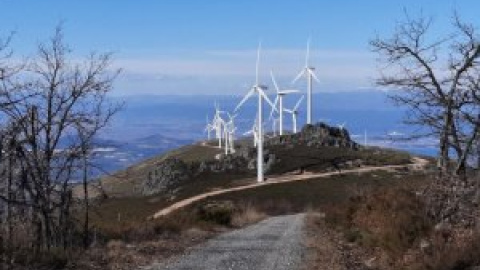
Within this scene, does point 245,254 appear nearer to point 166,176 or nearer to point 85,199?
point 85,199

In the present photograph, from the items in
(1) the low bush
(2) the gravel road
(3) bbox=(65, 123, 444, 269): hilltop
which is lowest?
(3) bbox=(65, 123, 444, 269): hilltop

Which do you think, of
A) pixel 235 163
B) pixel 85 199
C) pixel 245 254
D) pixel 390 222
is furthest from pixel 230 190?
pixel 390 222

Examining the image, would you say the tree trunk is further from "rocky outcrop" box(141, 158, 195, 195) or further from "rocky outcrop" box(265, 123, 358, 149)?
"rocky outcrop" box(265, 123, 358, 149)

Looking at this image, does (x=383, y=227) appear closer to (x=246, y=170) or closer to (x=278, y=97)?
(x=278, y=97)

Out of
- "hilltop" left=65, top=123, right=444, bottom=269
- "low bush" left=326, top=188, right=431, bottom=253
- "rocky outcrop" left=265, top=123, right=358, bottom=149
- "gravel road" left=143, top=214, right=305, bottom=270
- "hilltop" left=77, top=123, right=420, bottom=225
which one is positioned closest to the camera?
"gravel road" left=143, top=214, right=305, bottom=270

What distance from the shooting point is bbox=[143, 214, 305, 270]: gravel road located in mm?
18875

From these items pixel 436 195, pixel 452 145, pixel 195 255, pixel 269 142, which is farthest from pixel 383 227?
pixel 269 142

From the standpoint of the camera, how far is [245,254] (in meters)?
21.7

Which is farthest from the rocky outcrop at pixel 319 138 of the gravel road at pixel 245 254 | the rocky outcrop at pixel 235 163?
the gravel road at pixel 245 254

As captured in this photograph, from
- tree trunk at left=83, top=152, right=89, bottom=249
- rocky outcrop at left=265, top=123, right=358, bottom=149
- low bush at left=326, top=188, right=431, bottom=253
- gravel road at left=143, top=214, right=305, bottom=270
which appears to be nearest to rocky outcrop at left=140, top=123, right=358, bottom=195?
rocky outcrop at left=265, top=123, right=358, bottom=149

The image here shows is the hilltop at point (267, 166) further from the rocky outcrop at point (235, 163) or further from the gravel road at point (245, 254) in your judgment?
the gravel road at point (245, 254)

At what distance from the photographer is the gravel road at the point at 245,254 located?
18875mm

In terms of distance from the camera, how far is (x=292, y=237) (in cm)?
2891

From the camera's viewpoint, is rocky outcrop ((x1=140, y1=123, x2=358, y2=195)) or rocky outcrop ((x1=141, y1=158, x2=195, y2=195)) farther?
rocky outcrop ((x1=140, y1=123, x2=358, y2=195))
